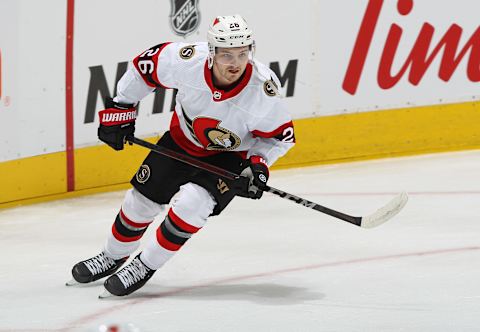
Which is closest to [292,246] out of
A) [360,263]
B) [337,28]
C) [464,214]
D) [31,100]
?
[360,263]

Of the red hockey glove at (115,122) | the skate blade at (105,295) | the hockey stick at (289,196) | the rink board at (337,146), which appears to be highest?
the red hockey glove at (115,122)

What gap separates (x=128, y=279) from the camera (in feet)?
12.5

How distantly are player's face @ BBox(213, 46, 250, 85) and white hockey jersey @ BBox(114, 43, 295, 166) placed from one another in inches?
2.5

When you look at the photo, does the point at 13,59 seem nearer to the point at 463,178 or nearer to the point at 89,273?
the point at 89,273

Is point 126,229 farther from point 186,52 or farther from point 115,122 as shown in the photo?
point 186,52

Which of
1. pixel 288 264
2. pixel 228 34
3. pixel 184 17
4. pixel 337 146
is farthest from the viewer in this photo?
pixel 337 146

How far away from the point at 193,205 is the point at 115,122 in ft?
1.48

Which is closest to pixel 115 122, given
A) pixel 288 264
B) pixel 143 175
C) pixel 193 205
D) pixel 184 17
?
pixel 143 175

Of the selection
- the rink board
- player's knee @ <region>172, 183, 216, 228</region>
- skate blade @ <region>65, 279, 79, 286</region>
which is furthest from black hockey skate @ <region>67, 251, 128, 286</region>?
the rink board

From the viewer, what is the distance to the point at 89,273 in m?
4.07

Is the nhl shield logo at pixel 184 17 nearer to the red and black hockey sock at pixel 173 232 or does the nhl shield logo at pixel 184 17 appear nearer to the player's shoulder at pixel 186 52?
the player's shoulder at pixel 186 52

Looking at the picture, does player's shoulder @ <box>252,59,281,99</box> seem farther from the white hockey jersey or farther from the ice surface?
the ice surface

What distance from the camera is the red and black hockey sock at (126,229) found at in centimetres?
401

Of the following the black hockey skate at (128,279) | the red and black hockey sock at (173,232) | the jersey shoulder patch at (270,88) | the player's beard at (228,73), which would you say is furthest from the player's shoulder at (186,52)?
the black hockey skate at (128,279)
